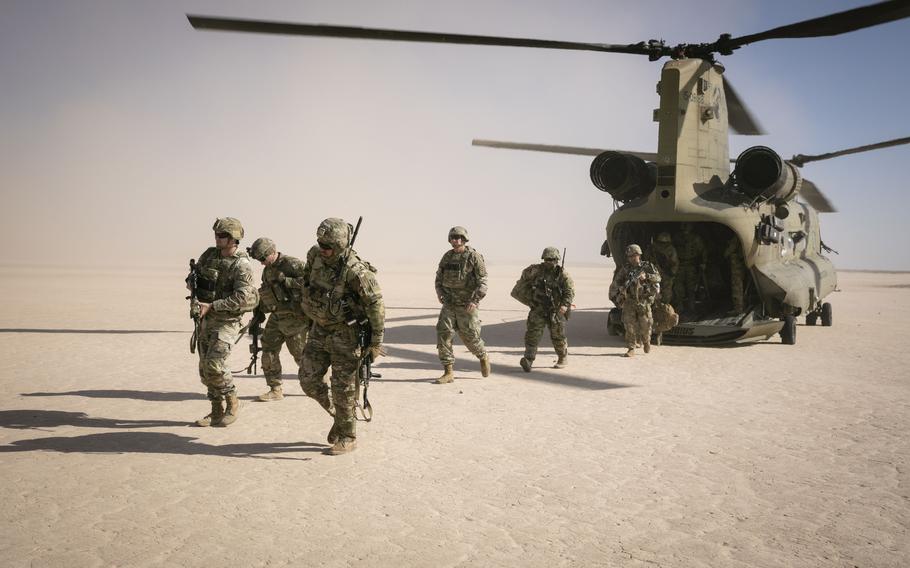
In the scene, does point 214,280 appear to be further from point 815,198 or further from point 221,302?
point 815,198

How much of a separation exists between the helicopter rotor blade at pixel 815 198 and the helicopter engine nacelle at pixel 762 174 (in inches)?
167

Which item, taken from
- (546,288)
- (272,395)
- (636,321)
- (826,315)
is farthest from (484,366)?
(826,315)

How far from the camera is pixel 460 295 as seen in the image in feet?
26.1

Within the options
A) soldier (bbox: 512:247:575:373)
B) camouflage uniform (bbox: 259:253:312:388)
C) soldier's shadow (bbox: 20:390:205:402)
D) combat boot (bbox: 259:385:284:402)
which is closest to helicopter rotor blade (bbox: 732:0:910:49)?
soldier (bbox: 512:247:575:373)

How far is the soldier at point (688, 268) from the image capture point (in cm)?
1155

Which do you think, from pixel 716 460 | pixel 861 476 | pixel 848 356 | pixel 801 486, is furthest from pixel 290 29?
pixel 848 356

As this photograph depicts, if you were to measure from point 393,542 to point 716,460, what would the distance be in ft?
9.40

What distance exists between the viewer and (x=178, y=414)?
20.9 feet

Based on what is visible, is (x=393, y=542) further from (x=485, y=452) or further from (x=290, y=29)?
(x=290, y=29)

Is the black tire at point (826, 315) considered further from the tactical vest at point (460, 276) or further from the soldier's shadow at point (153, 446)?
the soldier's shadow at point (153, 446)

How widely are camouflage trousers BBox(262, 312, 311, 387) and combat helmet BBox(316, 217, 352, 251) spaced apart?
6.61 feet

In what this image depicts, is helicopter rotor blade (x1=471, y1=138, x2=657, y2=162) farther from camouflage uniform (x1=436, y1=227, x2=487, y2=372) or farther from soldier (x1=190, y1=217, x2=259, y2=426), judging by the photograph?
soldier (x1=190, y1=217, x2=259, y2=426)

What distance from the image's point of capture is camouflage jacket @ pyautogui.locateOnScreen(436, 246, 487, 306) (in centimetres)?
786

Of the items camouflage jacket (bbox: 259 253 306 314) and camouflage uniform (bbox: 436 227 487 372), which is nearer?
camouflage jacket (bbox: 259 253 306 314)
